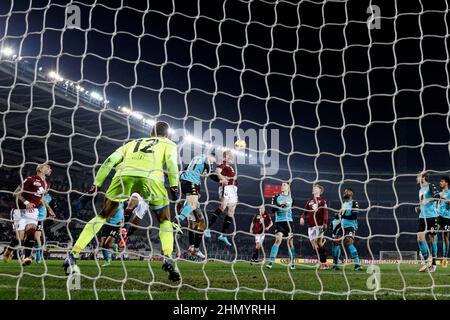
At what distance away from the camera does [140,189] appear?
5.42m

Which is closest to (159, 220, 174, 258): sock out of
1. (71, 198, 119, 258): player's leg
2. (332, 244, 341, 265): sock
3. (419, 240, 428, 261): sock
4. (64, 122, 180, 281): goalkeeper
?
(64, 122, 180, 281): goalkeeper

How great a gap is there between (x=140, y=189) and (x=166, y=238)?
68cm

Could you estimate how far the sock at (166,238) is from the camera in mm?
5055

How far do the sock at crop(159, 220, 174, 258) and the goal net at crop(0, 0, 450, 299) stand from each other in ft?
0.22

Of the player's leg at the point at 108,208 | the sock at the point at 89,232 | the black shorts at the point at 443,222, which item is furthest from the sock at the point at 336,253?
the sock at the point at 89,232

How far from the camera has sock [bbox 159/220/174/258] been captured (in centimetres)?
505

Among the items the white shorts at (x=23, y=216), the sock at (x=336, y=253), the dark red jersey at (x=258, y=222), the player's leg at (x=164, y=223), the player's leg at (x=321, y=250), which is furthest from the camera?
the dark red jersey at (x=258, y=222)

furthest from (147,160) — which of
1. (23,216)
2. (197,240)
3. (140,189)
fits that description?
(23,216)

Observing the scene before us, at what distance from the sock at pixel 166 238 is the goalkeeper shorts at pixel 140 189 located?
0.23 m

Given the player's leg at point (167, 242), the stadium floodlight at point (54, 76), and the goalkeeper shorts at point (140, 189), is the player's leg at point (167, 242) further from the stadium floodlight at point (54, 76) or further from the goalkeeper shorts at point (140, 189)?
the stadium floodlight at point (54, 76)

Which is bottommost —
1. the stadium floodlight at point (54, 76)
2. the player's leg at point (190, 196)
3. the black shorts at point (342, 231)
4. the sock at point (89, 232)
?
the sock at point (89, 232)
